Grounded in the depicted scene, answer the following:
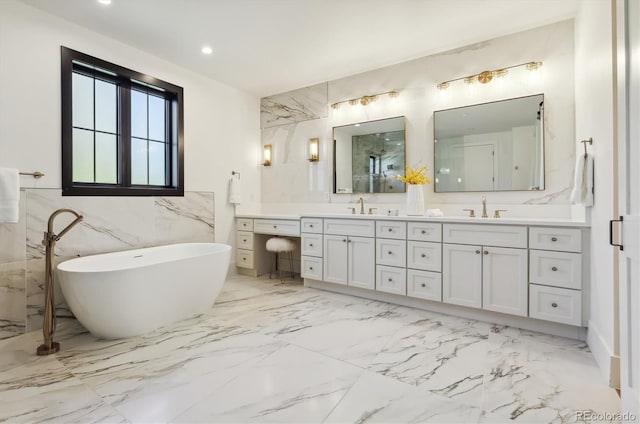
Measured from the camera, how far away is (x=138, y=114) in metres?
3.42

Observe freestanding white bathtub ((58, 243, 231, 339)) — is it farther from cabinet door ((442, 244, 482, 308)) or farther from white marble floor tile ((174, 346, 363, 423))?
cabinet door ((442, 244, 482, 308))

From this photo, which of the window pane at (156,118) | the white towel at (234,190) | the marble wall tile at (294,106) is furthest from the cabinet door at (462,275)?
the window pane at (156,118)

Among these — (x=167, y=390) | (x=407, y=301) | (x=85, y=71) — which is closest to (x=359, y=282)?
(x=407, y=301)

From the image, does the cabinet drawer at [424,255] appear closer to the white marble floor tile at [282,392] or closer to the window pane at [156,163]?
the white marble floor tile at [282,392]

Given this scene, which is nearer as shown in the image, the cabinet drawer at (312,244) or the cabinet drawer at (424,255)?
the cabinet drawer at (424,255)

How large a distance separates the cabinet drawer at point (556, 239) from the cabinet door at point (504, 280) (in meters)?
0.12

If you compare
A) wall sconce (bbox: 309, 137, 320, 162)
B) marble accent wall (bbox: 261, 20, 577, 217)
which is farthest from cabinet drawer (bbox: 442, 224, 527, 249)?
wall sconce (bbox: 309, 137, 320, 162)

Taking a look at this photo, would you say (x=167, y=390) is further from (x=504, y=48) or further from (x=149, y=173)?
(x=504, y=48)

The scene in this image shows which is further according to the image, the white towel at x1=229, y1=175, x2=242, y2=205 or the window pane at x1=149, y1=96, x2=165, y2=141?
the white towel at x1=229, y1=175, x2=242, y2=205

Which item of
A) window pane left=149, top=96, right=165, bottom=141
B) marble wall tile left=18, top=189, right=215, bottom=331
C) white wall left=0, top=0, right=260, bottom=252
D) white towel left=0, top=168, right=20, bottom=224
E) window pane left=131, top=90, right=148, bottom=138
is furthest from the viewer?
window pane left=149, top=96, right=165, bottom=141

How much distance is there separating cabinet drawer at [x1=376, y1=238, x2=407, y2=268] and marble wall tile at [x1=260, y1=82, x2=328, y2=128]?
2.03 metres

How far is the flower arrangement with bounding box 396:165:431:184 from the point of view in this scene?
3236 mm

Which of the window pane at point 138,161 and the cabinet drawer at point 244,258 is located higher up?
the window pane at point 138,161

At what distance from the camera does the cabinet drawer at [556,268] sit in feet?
7.44
